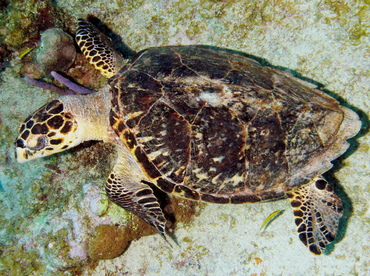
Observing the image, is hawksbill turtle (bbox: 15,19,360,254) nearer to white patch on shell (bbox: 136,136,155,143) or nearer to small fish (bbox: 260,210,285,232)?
white patch on shell (bbox: 136,136,155,143)

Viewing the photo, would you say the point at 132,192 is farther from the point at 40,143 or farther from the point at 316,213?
the point at 316,213

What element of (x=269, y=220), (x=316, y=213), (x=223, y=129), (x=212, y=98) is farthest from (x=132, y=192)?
(x=316, y=213)

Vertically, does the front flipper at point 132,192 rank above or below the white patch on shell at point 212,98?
below

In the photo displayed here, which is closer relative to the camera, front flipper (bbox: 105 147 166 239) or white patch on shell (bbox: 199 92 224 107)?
white patch on shell (bbox: 199 92 224 107)

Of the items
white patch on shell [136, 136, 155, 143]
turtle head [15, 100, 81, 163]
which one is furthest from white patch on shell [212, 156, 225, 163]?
turtle head [15, 100, 81, 163]

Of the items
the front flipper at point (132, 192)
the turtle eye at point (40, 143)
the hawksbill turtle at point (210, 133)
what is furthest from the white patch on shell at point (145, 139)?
the turtle eye at point (40, 143)

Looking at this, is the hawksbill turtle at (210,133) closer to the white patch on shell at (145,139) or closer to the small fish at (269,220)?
the white patch on shell at (145,139)
